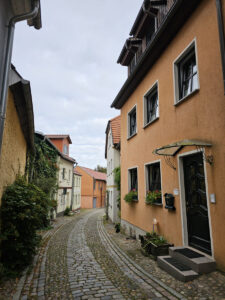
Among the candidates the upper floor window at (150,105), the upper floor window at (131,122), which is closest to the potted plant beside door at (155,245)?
the upper floor window at (150,105)

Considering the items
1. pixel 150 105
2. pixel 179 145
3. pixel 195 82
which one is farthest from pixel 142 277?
pixel 150 105

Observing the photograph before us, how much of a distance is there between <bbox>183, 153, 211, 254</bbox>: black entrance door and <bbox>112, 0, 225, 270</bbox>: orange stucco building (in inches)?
0.8

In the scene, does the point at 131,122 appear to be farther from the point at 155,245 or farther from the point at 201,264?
the point at 201,264

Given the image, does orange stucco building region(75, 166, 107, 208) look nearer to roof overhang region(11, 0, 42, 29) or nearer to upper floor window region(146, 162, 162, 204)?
upper floor window region(146, 162, 162, 204)

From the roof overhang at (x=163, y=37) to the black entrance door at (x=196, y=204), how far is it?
373 cm

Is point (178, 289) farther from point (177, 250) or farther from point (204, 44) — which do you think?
point (204, 44)

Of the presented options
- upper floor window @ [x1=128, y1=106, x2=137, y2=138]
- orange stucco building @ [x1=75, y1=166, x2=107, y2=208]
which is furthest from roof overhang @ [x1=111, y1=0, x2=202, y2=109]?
orange stucco building @ [x1=75, y1=166, x2=107, y2=208]

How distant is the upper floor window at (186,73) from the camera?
17.8 feet

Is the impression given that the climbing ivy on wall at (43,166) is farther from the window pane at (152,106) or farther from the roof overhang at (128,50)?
the roof overhang at (128,50)

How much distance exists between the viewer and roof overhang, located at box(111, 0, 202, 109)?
5.38m

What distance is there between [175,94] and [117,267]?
15.7ft

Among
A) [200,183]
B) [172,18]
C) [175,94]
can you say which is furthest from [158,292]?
[172,18]

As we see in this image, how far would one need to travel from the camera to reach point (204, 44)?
4770mm

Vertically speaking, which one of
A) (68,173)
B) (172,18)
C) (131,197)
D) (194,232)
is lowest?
(194,232)
